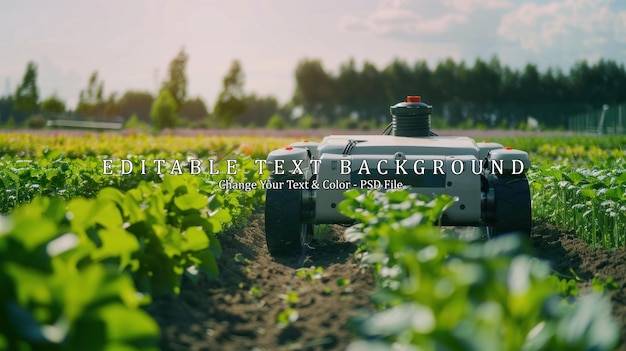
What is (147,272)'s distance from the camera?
456cm

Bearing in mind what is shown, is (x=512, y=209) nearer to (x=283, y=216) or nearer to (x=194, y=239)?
(x=283, y=216)

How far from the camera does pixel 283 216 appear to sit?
6832mm

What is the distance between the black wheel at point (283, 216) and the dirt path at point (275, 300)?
211 millimetres

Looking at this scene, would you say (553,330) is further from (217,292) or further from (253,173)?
(253,173)

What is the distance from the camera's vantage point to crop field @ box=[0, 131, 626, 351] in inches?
101

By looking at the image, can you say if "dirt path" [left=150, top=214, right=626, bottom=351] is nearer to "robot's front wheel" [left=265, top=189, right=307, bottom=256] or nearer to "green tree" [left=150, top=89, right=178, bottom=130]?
"robot's front wheel" [left=265, top=189, right=307, bottom=256]

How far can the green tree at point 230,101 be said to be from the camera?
50188mm

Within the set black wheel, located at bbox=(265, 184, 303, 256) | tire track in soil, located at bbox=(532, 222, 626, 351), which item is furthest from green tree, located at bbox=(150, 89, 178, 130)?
black wheel, located at bbox=(265, 184, 303, 256)

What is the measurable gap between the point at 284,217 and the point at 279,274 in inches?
25.9

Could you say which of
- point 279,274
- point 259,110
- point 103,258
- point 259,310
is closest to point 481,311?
point 103,258

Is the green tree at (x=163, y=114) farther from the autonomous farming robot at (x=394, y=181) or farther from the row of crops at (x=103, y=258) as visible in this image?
the autonomous farming robot at (x=394, y=181)

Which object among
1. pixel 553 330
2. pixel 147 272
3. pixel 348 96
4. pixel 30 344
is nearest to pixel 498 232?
pixel 147 272

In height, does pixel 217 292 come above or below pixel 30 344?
below

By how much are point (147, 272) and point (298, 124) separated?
4621cm
